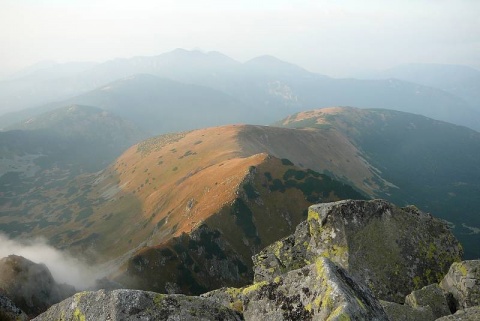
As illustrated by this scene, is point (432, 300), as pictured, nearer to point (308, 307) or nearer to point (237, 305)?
point (308, 307)

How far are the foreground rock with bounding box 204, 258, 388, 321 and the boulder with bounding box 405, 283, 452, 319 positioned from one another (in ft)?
24.7

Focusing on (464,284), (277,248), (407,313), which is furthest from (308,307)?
(277,248)

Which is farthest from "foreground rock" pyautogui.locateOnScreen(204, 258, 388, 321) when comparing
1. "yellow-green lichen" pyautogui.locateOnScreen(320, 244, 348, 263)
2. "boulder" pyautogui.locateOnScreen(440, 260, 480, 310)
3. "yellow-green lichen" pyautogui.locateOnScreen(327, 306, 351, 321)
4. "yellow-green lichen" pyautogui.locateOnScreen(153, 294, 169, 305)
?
"yellow-green lichen" pyautogui.locateOnScreen(320, 244, 348, 263)

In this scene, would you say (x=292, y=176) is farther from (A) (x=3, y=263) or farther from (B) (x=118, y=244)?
(A) (x=3, y=263)

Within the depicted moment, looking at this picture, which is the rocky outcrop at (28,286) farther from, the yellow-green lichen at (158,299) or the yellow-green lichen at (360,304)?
the yellow-green lichen at (360,304)

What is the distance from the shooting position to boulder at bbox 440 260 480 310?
18266 mm

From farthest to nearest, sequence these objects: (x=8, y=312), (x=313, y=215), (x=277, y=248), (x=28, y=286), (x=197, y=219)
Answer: (x=197, y=219)
(x=28, y=286)
(x=277, y=248)
(x=313, y=215)
(x=8, y=312)

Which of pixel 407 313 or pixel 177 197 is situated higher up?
pixel 407 313

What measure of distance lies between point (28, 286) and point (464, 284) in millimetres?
44870

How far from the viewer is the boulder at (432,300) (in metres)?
18.4

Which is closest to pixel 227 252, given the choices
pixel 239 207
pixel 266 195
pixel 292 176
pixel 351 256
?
pixel 239 207

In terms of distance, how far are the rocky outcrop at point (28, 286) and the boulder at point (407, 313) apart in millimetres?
35630

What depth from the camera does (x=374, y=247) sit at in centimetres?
2305

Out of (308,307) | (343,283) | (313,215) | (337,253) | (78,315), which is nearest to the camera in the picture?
(308,307)
